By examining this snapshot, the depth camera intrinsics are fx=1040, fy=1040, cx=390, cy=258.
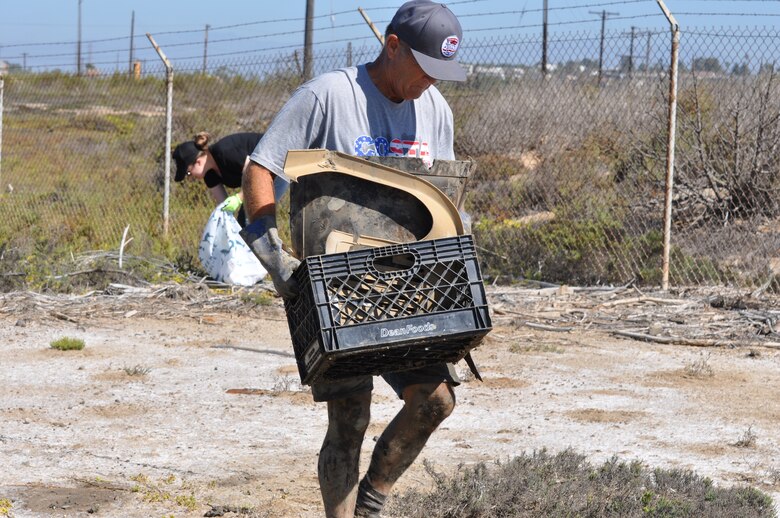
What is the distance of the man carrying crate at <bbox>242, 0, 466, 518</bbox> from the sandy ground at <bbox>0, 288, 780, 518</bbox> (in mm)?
723

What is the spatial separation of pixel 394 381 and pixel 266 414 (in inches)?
97.5

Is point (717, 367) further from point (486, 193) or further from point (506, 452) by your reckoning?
point (486, 193)

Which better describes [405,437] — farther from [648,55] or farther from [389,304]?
[648,55]

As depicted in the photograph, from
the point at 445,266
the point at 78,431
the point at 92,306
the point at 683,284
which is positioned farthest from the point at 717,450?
the point at 92,306

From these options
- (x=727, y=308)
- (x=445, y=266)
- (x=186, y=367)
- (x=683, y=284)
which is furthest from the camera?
(x=683, y=284)

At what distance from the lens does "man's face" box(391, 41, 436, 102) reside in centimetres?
332

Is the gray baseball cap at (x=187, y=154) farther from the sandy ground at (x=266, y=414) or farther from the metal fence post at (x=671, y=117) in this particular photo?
the metal fence post at (x=671, y=117)

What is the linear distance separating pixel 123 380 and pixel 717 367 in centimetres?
406

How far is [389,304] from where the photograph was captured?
298cm

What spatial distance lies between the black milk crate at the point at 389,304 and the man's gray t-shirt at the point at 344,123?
454mm

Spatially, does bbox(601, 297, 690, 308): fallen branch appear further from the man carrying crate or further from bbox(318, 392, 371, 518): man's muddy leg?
bbox(318, 392, 371, 518): man's muddy leg

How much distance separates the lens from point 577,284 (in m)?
10.4

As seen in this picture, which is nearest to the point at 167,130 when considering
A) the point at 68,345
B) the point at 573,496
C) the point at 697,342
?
the point at 68,345

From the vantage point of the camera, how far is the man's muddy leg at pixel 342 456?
3494 mm
